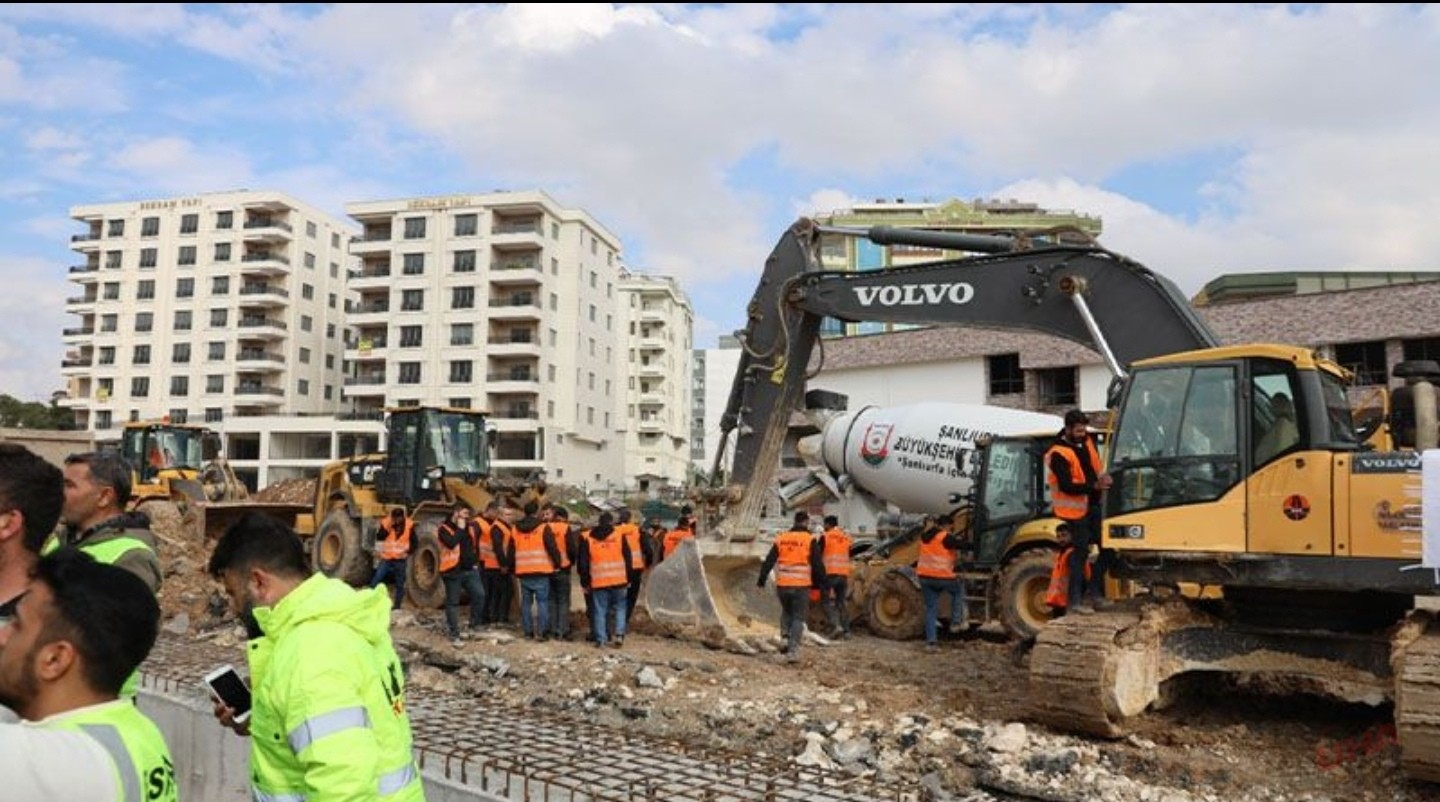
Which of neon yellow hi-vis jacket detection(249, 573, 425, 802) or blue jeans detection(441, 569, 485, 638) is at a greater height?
neon yellow hi-vis jacket detection(249, 573, 425, 802)

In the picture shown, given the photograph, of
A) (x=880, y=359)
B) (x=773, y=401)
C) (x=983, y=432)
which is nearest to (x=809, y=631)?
(x=773, y=401)

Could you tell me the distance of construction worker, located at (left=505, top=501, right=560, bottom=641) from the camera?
1209 centimetres

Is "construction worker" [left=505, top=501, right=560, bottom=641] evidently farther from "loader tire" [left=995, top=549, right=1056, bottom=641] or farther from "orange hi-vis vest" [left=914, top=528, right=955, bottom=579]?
"loader tire" [left=995, top=549, right=1056, bottom=641]

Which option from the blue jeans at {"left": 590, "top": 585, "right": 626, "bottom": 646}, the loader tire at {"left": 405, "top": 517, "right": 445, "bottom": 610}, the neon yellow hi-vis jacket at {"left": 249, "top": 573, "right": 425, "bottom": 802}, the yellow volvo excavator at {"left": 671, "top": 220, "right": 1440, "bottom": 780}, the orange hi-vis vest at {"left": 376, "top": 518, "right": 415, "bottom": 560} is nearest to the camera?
the neon yellow hi-vis jacket at {"left": 249, "top": 573, "right": 425, "bottom": 802}

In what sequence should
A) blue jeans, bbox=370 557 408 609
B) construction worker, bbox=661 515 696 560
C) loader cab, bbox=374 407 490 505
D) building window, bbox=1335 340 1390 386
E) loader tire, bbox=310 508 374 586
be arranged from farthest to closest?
building window, bbox=1335 340 1390 386 < loader cab, bbox=374 407 490 505 < loader tire, bbox=310 508 374 586 < construction worker, bbox=661 515 696 560 < blue jeans, bbox=370 557 408 609

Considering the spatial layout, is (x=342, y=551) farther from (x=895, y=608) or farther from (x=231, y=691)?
(x=231, y=691)

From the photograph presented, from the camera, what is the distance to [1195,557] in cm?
723

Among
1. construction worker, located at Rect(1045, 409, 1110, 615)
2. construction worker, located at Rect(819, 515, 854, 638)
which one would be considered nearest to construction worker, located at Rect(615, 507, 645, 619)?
construction worker, located at Rect(819, 515, 854, 638)

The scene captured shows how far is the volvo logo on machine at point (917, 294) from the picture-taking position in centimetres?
1068

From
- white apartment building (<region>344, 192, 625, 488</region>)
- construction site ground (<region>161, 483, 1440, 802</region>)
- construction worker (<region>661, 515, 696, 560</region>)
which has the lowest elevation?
construction site ground (<region>161, 483, 1440, 802</region>)

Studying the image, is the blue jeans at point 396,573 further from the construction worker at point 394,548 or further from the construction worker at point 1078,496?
the construction worker at point 1078,496

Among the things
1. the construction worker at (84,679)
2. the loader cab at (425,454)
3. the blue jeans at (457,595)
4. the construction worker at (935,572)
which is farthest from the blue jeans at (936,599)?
the construction worker at (84,679)

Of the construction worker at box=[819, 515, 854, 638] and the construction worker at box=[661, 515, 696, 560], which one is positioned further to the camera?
the construction worker at box=[661, 515, 696, 560]

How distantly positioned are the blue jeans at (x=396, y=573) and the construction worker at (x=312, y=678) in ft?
35.5
